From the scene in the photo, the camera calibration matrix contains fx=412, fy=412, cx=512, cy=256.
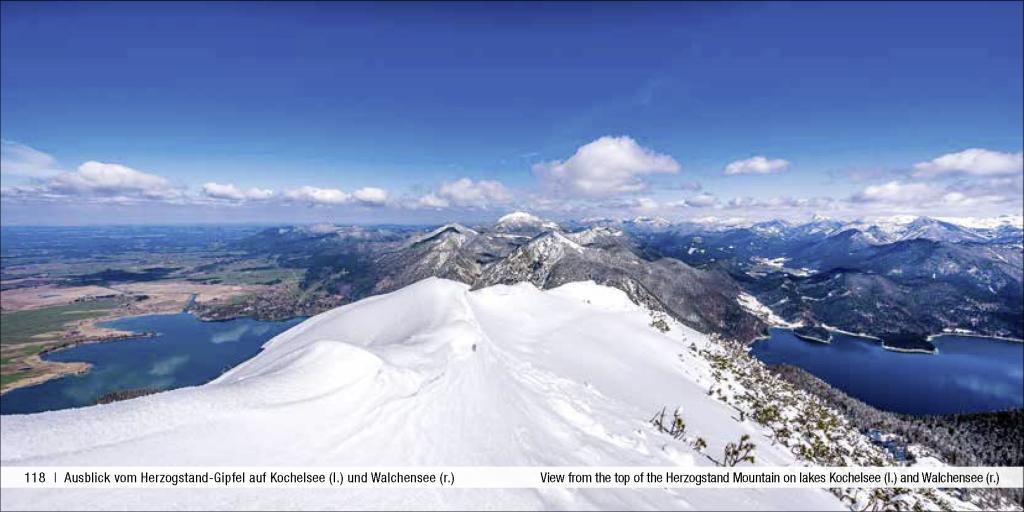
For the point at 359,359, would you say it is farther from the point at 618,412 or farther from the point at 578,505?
the point at 618,412

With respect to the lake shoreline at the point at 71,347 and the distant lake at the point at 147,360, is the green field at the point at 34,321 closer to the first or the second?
the lake shoreline at the point at 71,347

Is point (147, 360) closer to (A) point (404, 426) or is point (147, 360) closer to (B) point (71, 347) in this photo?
(B) point (71, 347)

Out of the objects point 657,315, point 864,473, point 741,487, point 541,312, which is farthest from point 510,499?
point 657,315

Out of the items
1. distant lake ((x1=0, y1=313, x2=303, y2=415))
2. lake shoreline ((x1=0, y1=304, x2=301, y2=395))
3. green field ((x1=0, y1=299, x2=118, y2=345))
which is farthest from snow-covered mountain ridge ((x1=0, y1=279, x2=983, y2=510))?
green field ((x1=0, y1=299, x2=118, y2=345))

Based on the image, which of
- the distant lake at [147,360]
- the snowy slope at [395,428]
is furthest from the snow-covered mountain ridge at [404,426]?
the distant lake at [147,360]

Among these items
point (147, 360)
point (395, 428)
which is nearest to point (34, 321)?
point (147, 360)

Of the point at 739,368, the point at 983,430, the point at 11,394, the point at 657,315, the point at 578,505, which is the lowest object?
the point at 983,430

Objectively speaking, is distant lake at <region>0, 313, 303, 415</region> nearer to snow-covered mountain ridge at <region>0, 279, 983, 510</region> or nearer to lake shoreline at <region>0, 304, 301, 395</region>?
lake shoreline at <region>0, 304, 301, 395</region>
